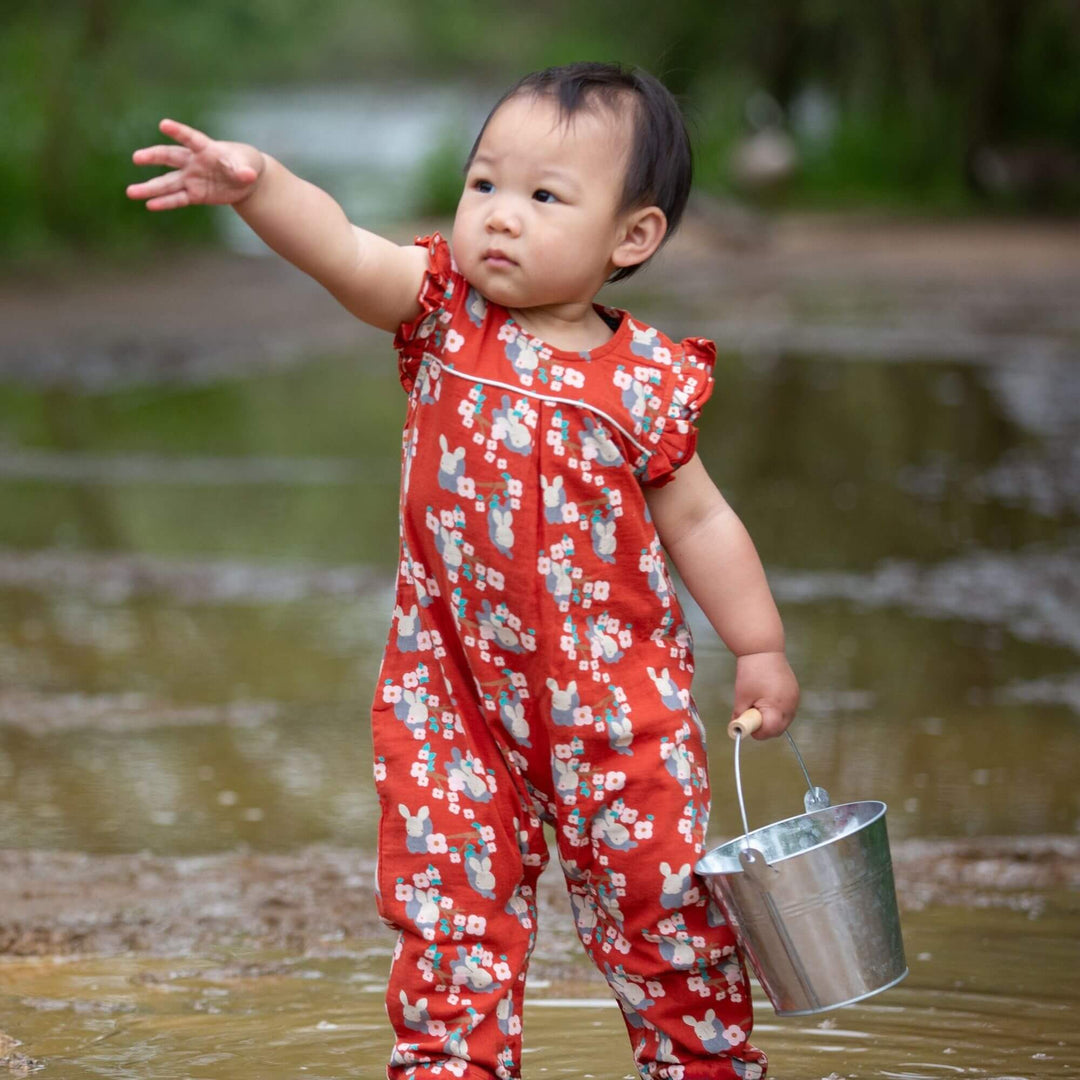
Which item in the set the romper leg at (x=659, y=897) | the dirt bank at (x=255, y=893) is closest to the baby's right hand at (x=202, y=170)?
the romper leg at (x=659, y=897)

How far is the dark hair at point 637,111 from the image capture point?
200 cm

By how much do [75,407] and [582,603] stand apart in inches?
250

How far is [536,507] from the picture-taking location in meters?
1.97

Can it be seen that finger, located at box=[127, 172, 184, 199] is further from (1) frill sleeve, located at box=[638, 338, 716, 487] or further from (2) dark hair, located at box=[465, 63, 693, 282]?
(1) frill sleeve, located at box=[638, 338, 716, 487]

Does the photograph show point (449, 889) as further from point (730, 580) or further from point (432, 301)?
point (432, 301)

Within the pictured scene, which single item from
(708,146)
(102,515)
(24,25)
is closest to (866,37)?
(708,146)

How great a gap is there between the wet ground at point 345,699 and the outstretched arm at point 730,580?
1.55 feet

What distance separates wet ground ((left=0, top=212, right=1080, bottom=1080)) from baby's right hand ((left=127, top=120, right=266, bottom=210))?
39.5 inches

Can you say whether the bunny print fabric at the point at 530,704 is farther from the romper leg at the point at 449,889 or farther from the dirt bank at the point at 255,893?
the dirt bank at the point at 255,893

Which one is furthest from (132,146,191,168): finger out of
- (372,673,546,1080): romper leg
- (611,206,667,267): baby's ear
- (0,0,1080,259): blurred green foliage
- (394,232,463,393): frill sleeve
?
(0,0,1080,259): blurred green foliage

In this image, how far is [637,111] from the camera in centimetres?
201

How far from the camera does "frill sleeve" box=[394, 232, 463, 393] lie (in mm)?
2020

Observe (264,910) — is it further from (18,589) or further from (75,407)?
(75,407)

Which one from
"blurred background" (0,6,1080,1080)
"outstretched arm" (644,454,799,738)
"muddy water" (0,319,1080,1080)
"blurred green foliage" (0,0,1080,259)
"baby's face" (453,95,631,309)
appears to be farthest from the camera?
"blurred green foliage" (0,0,1080,259)
